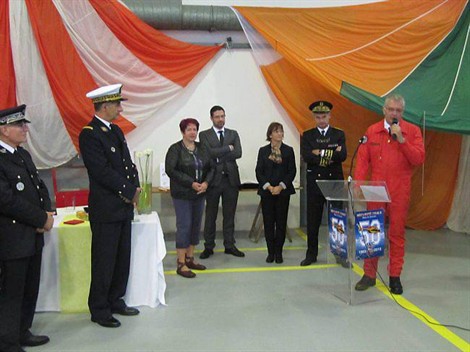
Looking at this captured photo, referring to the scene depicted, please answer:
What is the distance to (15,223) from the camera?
236cm

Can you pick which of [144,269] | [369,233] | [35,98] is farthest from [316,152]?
[35,98]

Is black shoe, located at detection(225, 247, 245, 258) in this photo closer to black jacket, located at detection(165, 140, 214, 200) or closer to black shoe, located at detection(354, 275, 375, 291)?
black jacket, located at detection(165, 140, 214, 200)

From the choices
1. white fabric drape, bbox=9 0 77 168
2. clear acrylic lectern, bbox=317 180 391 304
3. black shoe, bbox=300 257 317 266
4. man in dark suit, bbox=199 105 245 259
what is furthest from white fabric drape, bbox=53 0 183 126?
clear acrylic lectern, bbox=317 180 391 304

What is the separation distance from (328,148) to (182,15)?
7.61 ft

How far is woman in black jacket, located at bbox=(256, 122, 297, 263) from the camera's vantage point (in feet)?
13.5

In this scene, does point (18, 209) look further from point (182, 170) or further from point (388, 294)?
point (388, 294)

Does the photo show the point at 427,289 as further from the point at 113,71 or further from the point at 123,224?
the point at 113,71

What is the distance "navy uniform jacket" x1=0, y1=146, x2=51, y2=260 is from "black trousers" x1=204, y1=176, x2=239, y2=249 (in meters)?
2.04

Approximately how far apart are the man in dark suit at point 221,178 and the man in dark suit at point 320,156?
2.43 ft

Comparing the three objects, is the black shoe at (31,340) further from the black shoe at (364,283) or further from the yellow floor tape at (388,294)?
the black shoe at (364,283)

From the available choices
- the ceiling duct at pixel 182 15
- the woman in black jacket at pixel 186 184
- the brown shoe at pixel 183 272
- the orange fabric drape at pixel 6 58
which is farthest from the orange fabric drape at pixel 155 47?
the brown shoe at pixel 183 272

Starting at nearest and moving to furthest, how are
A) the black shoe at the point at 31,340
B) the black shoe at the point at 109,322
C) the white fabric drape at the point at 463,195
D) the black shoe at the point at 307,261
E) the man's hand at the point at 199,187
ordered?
1. the black shoe at the point at 31,340
2. the black shoe at the point at 109,322
3. the man's hand at the point at 199,187
4. the black shoe at the point at 307,261
5. the white fabric drape at the point at 463,195

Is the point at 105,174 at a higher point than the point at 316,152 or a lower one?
lower

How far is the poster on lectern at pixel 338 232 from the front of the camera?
3.12 meters
